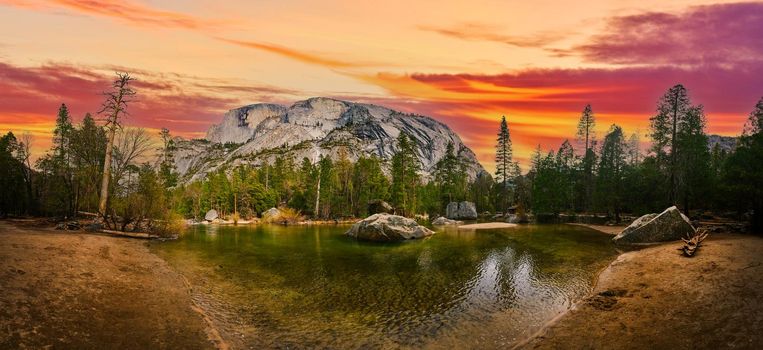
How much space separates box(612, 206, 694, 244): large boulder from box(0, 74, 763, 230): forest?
6.04 m

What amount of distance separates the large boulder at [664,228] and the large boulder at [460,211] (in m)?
58.9

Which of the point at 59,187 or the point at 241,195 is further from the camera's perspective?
A: the point at 241,195

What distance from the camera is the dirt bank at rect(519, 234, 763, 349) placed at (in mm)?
10797

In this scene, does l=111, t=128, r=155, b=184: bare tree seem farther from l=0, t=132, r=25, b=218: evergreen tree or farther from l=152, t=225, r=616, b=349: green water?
l=0, t=132, r=25, b=218: evergreen tree

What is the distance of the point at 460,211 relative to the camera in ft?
305

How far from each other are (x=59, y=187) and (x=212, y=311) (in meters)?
47.6

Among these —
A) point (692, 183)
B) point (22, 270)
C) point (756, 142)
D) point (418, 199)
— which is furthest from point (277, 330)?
point (418, 199)

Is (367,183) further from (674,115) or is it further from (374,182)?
(674,115)

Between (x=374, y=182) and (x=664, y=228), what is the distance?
66278mm

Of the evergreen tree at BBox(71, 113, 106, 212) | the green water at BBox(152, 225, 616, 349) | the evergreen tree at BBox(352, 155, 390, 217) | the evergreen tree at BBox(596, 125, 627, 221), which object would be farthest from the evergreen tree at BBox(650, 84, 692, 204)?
the evergreen tree at BBox(71, 113, 106, 212)

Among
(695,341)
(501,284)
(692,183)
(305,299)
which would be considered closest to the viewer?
(695,341)

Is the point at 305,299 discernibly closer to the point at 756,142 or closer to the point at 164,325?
the point at 164,325

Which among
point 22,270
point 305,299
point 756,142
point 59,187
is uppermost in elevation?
point 756,142

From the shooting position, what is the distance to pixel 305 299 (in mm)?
17438
